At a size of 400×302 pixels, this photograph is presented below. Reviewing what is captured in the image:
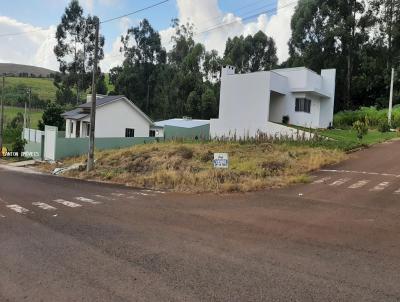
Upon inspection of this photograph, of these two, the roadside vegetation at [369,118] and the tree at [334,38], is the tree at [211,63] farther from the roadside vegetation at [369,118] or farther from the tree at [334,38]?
the roadside vegetation at [369,118]

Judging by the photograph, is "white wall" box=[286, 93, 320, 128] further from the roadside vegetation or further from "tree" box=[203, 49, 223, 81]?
"tree" box=[203, 49, 223, 81]

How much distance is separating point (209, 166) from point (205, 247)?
11607 millimetres

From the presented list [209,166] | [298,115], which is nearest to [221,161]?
[209,166]

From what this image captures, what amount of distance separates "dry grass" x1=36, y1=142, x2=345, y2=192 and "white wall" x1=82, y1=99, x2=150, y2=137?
17.3m

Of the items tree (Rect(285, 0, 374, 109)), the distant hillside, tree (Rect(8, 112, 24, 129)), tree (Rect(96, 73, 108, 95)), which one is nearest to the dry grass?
tree (Rect(285, 0, 374, 109))

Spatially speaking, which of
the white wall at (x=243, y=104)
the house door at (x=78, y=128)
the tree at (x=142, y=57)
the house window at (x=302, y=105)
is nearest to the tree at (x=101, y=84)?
the tree at (x=142, y=57)

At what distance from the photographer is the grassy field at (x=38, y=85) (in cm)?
9954

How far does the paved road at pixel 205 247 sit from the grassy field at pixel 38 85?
8997 centimetres

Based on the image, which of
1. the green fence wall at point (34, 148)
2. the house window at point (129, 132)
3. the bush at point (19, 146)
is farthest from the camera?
the house window at point (129, 132)

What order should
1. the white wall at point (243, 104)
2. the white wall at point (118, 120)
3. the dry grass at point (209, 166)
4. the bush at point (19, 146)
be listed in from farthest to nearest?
the white wall at point (118, 120) < the bush at point (19, 146) < the white wall at point (243, 104) < the dry grass at point (209, 166)

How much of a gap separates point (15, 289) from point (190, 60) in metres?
53.9

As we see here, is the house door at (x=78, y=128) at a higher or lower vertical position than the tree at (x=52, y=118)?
lower

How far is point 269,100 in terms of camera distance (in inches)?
1375

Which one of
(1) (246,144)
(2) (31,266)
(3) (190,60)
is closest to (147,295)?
(2) (31,266)
